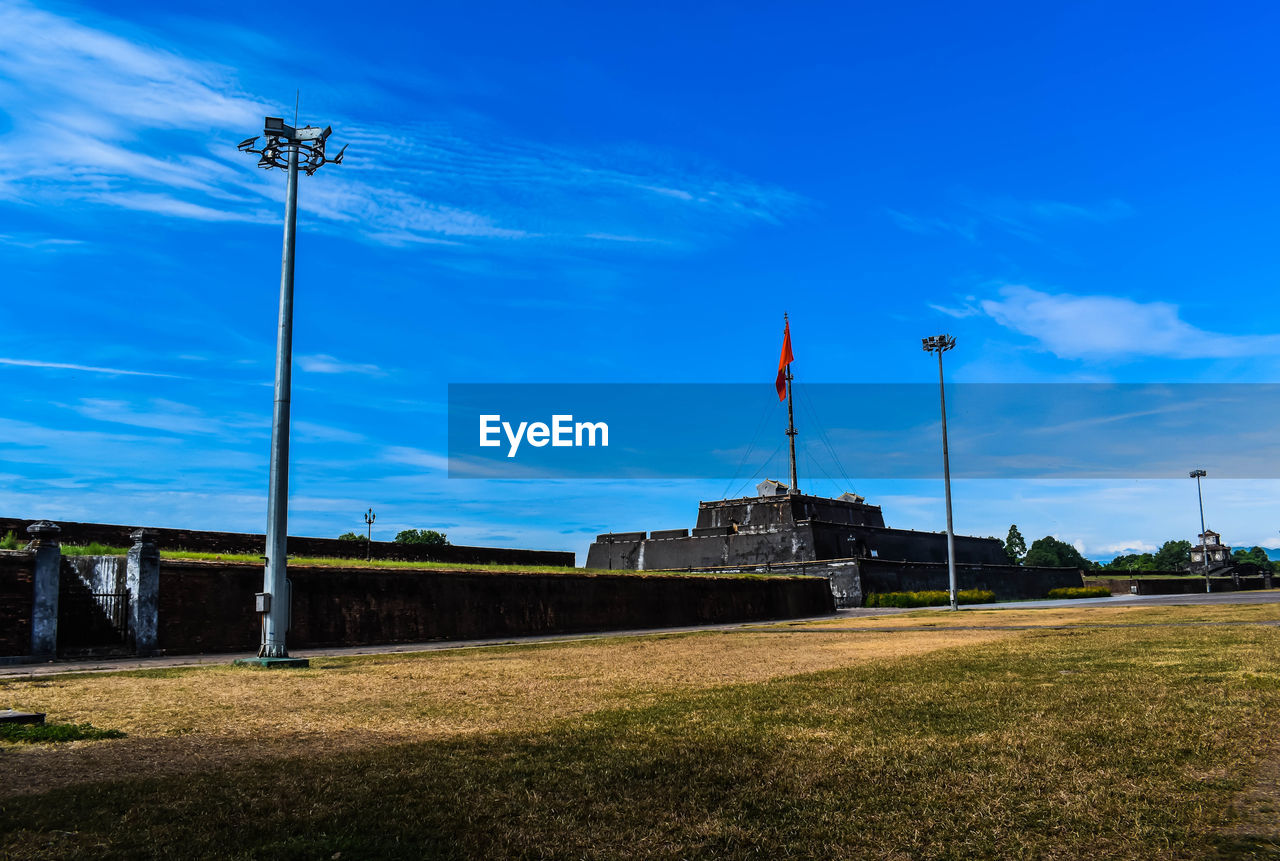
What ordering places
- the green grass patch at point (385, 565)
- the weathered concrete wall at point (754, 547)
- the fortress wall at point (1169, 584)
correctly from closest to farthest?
the green grass patch at point (385, 565)
the weathered concrete wall at point (754, 547)
the fortress wall at point (1169, 584)

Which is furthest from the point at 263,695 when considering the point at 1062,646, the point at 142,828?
the point at 1062,646

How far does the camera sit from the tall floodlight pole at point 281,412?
14883 millimetres

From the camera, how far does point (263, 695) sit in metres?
10.3

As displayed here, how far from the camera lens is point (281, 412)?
1559cm

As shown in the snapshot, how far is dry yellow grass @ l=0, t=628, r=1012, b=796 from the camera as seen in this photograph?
6.75m

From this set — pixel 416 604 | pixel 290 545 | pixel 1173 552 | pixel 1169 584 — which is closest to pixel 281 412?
pixel 416 604

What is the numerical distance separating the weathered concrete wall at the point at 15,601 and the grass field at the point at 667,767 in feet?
17.4

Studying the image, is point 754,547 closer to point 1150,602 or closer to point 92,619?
point 1150,602

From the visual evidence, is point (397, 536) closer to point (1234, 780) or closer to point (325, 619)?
point (325, 619)

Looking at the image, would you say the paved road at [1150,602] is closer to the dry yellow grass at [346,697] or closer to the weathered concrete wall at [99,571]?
the dry yellow grass at [346,697]

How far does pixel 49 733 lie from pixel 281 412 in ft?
28.6

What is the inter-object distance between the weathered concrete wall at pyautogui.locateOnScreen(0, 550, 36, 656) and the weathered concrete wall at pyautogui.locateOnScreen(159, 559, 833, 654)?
216 centimetres

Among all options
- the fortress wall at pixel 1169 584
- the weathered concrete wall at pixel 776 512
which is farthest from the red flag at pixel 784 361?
the fortress wall at pixel 1169 584

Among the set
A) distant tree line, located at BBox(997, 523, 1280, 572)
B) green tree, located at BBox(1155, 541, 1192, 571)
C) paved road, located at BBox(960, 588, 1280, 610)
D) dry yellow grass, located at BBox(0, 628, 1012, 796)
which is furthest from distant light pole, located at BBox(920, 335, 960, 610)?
green tree, located at BBox(1155, 541, 1192, 571)
